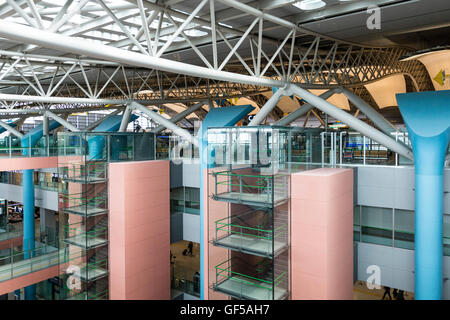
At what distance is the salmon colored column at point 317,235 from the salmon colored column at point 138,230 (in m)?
8.70

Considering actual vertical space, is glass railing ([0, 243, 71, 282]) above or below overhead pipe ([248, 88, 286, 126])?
below

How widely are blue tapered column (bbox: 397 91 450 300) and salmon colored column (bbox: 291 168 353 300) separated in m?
2.75

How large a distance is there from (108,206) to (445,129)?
15.3 meters

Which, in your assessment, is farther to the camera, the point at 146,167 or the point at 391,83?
the point at 391,83

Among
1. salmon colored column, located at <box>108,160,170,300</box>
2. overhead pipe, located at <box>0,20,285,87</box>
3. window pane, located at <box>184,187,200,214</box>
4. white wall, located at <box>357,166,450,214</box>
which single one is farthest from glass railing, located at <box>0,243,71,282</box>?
white wall, located at <box>357,166,450,214</box>

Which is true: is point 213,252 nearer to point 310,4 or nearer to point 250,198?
point 250,198

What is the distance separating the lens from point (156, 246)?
63.5ft

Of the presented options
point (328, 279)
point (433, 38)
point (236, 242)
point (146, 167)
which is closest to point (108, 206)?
point (146, 167)

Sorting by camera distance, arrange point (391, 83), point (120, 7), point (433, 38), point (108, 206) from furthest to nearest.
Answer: point (391, 83) → point (433, 38) → point (108, 206) → point (120, 7)

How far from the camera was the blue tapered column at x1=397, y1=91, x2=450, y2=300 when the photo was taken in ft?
40.8

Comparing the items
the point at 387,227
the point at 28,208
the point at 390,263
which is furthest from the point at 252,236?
the point at 28,208

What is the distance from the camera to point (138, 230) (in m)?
18.2

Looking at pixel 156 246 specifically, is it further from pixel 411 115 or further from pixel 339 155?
pixel 411 115

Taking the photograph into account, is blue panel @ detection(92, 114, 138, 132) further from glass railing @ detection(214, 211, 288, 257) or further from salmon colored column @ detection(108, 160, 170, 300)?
glass railing @ detection(214, 211, 288, 257)
